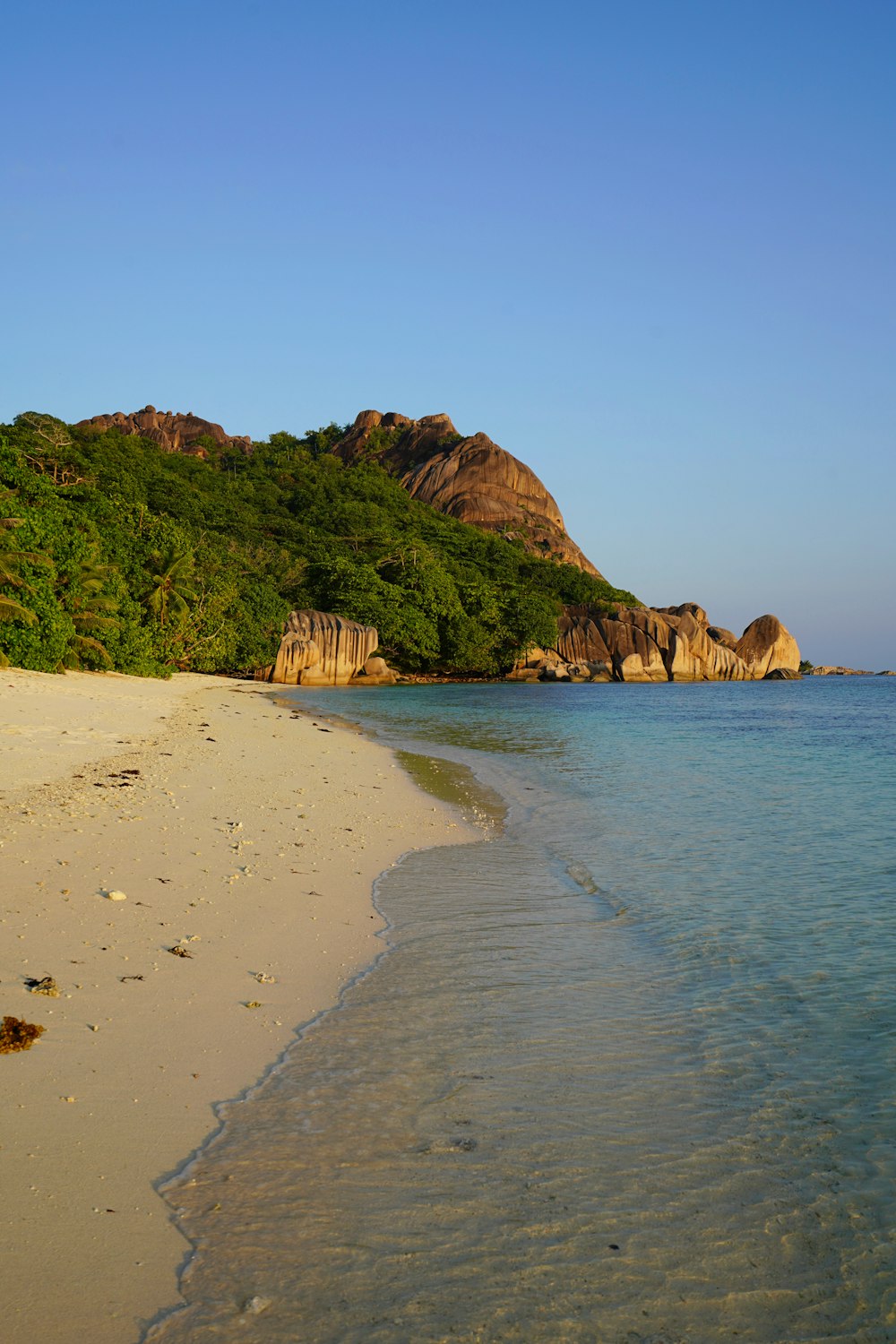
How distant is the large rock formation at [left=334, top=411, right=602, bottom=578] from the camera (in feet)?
286

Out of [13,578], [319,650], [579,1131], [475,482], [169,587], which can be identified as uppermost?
[475,482]

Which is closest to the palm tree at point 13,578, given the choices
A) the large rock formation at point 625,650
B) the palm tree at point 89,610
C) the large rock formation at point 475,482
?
the palm tree at point 89,610

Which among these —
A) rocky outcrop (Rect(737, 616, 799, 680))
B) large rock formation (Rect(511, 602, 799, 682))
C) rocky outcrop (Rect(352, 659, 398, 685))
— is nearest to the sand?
rocky outcrop (Rect(352, 659, 398, 685))

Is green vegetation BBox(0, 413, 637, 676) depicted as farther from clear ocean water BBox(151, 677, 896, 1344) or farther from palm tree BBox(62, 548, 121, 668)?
clear ocean water BBox(151, 677, 896, 1344)

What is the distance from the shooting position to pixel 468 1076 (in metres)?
3.84

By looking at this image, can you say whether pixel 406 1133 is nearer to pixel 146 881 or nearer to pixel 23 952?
pixel 23 952

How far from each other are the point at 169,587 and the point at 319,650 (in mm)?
10450

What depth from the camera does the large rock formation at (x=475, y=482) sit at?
87.1 m

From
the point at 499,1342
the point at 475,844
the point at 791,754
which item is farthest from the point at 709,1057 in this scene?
the point at 791,754

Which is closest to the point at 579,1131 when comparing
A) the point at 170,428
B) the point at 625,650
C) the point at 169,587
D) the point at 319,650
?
the point at 169,587

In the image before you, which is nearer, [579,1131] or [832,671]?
[579,1131]

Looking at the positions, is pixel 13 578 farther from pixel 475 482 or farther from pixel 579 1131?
pixel 475 482

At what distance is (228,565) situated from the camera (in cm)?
Answer: 4234

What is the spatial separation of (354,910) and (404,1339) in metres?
4.04
